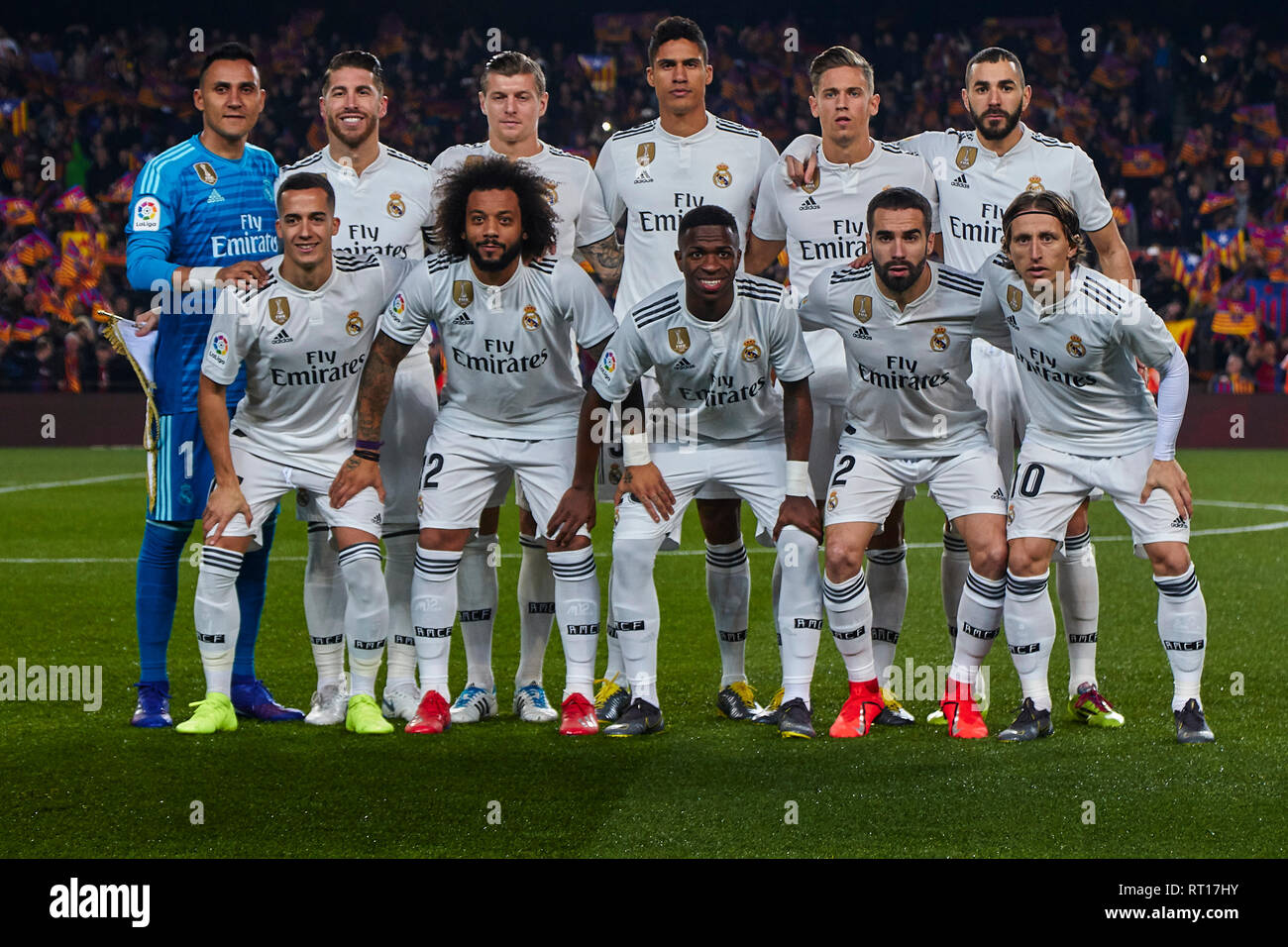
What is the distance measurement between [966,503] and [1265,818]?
1.65 m

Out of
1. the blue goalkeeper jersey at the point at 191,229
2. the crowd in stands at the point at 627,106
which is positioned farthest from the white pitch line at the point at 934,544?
the crowd in stands at the point at 627,106

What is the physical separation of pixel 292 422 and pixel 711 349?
1.60m

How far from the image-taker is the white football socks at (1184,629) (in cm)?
561

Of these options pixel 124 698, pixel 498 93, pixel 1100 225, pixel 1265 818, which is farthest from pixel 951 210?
pixel 124 698

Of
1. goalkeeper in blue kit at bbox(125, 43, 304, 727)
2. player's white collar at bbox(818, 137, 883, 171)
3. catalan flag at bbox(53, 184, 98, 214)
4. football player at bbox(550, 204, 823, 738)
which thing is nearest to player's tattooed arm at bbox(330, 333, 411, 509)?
goalkeeper in blue kit at bbox(125, 43, 304, 727)

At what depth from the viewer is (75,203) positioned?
870 inches

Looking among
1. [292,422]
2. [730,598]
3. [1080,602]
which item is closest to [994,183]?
[1080,602]

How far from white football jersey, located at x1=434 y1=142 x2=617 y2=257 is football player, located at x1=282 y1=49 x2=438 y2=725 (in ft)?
0.76

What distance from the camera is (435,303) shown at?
5812 mm

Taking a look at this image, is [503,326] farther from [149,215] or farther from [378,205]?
[149,215]

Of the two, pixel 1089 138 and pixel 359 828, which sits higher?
pixel 1089 138

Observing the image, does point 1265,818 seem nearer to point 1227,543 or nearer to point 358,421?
point 358,421

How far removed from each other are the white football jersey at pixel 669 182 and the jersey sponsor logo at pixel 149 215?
1783mm

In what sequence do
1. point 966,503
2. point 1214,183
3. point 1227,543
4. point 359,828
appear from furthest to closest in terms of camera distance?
point 1214,183 → point 1227,543 → point 966,503 → point 359,828
